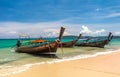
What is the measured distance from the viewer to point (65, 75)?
726 centimetres

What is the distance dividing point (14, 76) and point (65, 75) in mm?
2048

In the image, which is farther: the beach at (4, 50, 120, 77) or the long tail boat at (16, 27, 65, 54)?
the long tail boat at (16, 27, 65, 54)

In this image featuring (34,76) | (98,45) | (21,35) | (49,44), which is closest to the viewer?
(34,76)

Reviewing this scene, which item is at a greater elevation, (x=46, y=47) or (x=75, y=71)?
(x=46, y=47)

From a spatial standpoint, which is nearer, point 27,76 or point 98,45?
point 27,76

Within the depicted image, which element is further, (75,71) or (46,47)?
(46,47)

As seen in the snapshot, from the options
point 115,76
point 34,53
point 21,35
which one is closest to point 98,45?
point 21,35

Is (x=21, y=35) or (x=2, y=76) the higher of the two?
(x=21, y=35)

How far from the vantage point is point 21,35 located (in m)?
22.2

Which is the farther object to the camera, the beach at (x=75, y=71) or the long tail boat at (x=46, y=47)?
the long tail boat at (x=46, y=47)

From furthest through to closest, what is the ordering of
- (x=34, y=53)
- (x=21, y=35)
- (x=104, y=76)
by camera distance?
1. (x=21, y=35)
2. (x=34, y=53)
3. (x=104, y=76)

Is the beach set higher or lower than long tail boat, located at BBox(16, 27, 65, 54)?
lower

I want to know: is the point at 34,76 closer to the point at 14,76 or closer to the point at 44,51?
the point at 14,76

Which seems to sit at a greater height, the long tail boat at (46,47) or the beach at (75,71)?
the long tail boat at (46,47)
